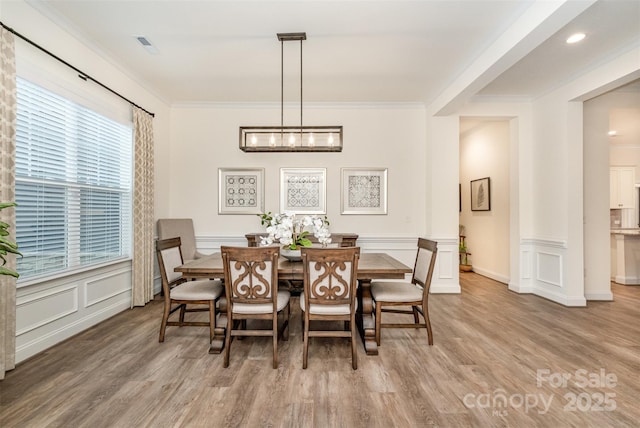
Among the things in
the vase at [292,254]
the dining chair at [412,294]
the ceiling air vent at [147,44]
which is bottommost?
the dining chair at [412,294]

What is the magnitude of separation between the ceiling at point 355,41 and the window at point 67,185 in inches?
26.5

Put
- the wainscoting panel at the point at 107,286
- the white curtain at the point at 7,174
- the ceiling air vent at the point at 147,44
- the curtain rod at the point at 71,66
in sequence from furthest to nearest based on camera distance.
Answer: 1. the wainscoting panel at the point at 107,286
2. the ceiling air vent at the point at 147,44
3. the curtain rod at the point at 71,66
4. the white curtain at the point at 7,174

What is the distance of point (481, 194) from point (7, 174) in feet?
21.2

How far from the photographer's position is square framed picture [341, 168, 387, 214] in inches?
187

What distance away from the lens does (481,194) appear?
5660 mm

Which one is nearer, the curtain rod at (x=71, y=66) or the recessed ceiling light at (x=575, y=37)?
the curtain rod at (x=71, y=66)

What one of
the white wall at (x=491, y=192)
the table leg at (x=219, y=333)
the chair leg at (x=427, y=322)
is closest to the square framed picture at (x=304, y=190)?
the table leg at (x=219, y=333)

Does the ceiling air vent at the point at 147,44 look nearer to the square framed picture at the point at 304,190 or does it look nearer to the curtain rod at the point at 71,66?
the curtain rod at the point at 71,66

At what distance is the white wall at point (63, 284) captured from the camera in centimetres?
236

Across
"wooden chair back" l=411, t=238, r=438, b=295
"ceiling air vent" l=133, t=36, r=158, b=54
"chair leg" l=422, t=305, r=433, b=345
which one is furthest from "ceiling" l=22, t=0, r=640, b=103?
"chair leg" l=422, t=305, r=433, b=345

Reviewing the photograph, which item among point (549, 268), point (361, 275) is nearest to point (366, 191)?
point (361, 275)

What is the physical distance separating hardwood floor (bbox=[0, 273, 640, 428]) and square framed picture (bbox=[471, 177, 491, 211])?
8.92 feet

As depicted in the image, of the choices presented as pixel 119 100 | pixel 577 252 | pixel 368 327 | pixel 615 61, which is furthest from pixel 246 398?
pixel 615 61

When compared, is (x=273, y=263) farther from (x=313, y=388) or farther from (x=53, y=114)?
(x=53, y=114)
